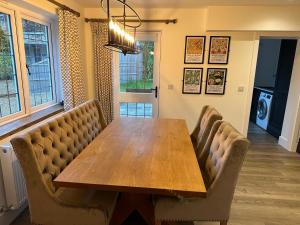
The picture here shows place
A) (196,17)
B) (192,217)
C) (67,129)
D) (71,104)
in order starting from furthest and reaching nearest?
(196,17) < (71,104) < (67,129) < (192,217)

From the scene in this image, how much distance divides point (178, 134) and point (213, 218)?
89 cm

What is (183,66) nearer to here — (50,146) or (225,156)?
(225,156)

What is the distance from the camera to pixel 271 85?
231 inches

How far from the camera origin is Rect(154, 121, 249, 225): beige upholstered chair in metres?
1.42

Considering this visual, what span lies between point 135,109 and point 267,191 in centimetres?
248

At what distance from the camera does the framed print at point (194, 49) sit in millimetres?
3551

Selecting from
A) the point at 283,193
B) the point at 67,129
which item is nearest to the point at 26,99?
the point at 67,129

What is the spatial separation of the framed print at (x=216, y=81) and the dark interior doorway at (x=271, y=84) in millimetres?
1352

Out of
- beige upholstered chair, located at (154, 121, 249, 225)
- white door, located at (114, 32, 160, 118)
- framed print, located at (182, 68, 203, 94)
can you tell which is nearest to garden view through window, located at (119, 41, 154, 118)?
white door, located at (114, 32, 160, 118)

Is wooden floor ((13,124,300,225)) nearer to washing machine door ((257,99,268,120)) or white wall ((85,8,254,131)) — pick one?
white wall ((85,8,254,131))

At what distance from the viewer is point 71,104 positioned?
296 cm

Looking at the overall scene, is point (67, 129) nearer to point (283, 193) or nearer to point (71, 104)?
point (71, 104)

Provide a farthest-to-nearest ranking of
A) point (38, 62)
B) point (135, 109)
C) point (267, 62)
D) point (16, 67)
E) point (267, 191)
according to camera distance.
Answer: point (267, 62) → point (135, 109) → point (38, 62) → point (267, 191) → point (16, 67)

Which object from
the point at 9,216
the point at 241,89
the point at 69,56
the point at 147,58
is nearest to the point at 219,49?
the point at 241,89
